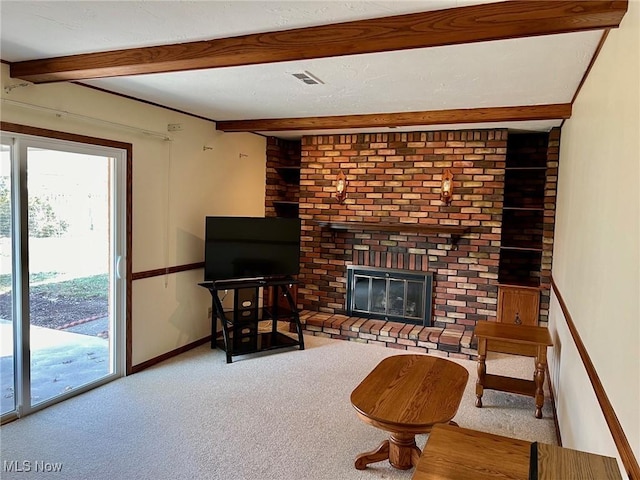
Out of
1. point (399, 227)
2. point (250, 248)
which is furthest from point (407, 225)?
point (250, 248)

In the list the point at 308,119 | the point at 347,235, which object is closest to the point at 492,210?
the point at 347,235

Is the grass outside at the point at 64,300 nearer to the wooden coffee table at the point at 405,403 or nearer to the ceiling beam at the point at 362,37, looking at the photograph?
the ceiling beam at the point at 362,37

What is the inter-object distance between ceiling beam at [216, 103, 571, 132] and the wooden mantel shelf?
1.26 metres

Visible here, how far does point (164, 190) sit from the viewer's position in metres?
4.32

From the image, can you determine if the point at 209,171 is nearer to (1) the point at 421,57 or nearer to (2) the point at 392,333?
(2) the point at 392,333

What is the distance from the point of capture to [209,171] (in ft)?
16.2

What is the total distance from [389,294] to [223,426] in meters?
2.72

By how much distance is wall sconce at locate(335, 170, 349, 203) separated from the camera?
5430 mm

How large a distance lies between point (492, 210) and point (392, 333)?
169cm

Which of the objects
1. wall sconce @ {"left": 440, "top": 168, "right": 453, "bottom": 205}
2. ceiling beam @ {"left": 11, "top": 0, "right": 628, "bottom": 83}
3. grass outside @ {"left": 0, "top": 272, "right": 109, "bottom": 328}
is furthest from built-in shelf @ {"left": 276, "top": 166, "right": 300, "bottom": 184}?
ceiling beam @ {"left": 11, "top": 0, "right": 628, "bottom": 83}

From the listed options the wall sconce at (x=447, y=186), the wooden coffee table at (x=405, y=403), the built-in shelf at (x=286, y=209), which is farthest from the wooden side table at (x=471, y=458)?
the built-in shelf at (x=286, y=209)

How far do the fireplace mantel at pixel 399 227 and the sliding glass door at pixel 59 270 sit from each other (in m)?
2.43

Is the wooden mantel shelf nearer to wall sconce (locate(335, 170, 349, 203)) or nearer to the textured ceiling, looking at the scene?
wall sconce (locate(335, 170, 349, 203))

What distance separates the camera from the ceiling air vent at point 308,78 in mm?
3010
